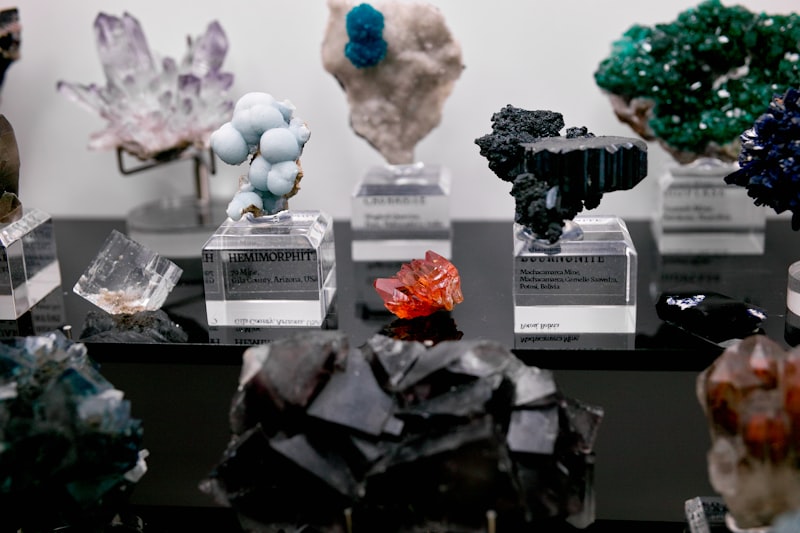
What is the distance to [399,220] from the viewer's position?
1724 millimetres

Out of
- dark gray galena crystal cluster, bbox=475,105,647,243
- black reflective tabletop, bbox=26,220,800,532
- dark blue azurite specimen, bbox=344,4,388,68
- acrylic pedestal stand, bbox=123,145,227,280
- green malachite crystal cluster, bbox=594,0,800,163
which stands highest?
dark blue azurite specimen, bbox=344,4,388,68

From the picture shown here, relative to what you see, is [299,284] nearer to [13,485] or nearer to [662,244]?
[13,485]

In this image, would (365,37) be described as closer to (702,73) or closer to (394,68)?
(394,68)

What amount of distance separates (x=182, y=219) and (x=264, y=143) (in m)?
0.58

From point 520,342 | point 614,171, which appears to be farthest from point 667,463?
point 614,171

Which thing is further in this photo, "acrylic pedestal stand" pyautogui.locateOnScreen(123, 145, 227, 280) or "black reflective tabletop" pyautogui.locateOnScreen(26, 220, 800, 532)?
"acrylic pedestal stand" pyautogui.locateOnScreen(123, 145, 227, 280)

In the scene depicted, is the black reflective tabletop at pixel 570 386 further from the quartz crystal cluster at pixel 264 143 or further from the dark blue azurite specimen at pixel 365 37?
the dark blue azurite specimen at pixel 365 37

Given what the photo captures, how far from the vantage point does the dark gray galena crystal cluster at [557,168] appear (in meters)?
1.28

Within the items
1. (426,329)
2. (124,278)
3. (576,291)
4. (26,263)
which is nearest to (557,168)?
(576,291)

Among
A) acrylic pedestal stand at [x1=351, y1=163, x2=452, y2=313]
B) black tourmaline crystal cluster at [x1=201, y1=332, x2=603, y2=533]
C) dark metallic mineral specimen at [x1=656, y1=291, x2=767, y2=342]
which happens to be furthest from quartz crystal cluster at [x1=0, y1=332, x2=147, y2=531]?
dark metallic mineral specimen at [x1=656, y1=291, x2=767, y2=342]

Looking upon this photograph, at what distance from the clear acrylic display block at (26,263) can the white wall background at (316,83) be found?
46 centimetres

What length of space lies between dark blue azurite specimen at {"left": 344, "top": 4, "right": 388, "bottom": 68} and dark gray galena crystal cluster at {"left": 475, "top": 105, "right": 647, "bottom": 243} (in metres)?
0.34

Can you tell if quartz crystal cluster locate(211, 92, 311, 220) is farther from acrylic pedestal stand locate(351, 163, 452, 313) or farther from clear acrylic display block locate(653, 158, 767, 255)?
clear acrylic display block locate(653, 158, 767, 255)

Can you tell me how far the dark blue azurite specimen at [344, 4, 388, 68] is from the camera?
5.27 ft
